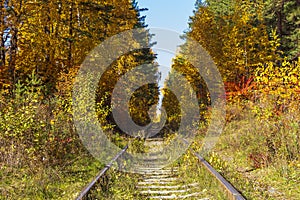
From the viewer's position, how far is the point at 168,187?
7617 millimetres

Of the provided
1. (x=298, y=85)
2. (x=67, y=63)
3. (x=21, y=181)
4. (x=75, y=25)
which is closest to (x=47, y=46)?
(x=67, y=63)

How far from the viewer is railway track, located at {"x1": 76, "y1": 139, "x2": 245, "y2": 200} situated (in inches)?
237

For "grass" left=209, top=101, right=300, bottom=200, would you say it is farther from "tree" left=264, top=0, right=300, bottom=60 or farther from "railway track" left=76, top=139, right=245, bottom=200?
"tree" left=264, top=0, right=300, bottom=60

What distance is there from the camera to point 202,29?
2503 cm

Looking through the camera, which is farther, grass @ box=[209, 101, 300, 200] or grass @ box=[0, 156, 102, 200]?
grass @ box=[209, 101, 300, 200]

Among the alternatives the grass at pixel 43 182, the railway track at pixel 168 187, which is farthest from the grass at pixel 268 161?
the grass at pixel 43 182

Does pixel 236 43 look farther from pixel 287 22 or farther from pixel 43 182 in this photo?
pixel 43 182

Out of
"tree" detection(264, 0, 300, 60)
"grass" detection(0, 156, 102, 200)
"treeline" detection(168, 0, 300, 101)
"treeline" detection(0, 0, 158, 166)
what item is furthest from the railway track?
"tree" detection(264, 0, 300, 60)

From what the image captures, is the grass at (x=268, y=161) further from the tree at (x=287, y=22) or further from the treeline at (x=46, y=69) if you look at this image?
the tree at (x=287, y=22)

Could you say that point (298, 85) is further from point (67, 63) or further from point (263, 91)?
point (67, 63)

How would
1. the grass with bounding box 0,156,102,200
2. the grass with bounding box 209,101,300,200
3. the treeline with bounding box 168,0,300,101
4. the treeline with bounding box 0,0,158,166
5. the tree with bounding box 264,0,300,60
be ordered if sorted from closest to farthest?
the grass with bounding box 0,156,102,200
the grass with bounding box 209,101,300,200
the treeline with bounding box 0,0,158,166
the treeline with bounding box 168,0,300,101
the tree with bounding box 264,0,300,60

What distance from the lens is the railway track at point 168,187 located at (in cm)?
602

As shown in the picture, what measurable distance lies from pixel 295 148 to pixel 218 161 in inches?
83.1

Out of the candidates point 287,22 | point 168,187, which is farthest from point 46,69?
point 287,22
